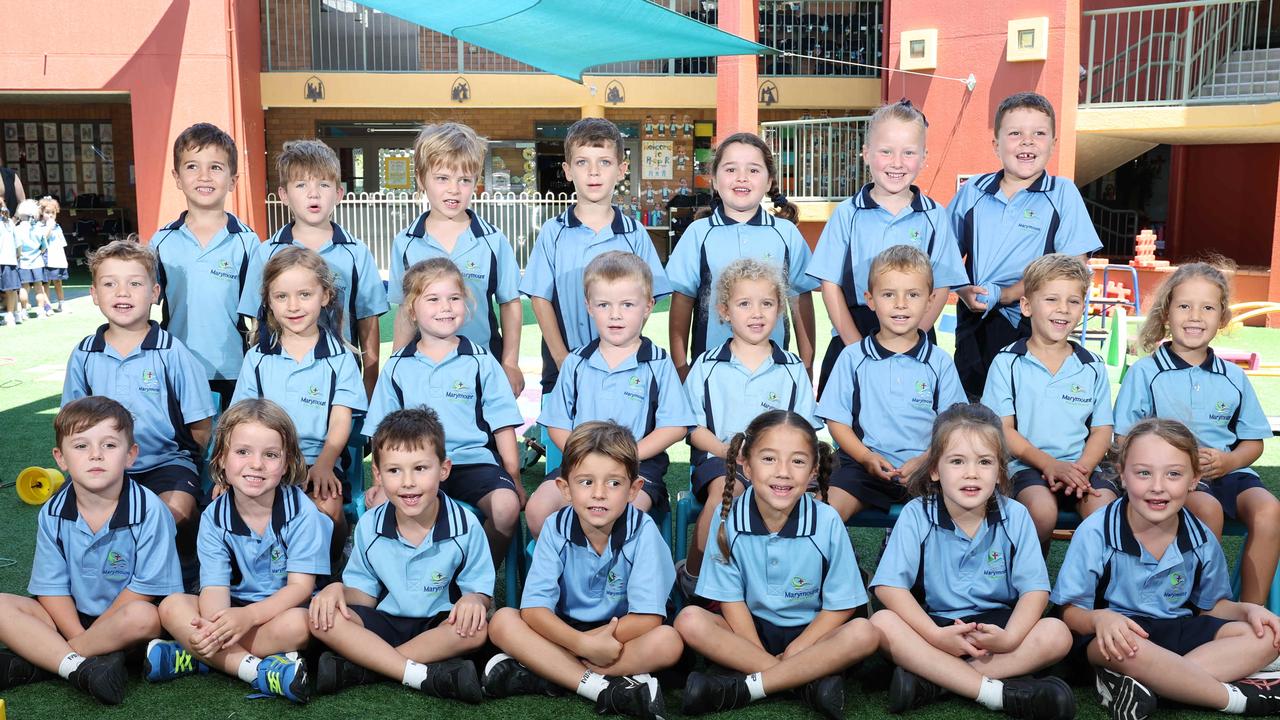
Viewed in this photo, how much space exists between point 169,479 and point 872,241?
257cm

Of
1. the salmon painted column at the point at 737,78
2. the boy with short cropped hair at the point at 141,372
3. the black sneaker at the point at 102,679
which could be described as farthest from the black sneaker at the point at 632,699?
the salmon painted column at the point at 737,78

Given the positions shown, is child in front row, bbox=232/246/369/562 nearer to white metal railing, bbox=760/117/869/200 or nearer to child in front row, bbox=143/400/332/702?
child in front row, bbox=143/400/332/702

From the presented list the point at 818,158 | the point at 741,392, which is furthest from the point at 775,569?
the point at 818,158

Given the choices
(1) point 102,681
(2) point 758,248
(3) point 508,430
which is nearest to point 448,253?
(3) point 508,430

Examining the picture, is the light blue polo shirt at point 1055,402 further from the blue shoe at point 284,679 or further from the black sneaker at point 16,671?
the black sneaker at point 16,671

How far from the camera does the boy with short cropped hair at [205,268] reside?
4148 millimetres

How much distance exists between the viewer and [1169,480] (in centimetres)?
298

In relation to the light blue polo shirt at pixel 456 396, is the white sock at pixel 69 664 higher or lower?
lower

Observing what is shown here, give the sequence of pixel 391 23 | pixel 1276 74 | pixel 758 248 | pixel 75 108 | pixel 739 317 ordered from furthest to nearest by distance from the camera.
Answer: pixel 75 108 → pixel 391 23 → pixel 1276 74 → pixel 758 248 → pixel 739 317

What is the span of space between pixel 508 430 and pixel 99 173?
774 inches

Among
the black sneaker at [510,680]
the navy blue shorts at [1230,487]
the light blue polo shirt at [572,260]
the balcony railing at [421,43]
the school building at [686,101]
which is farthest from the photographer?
the balcony railing at [421,43]

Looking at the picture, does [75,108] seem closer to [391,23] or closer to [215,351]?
[391,23]

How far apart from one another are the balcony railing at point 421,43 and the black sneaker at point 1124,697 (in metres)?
15.6

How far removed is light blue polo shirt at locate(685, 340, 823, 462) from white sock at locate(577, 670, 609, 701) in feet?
3.16
